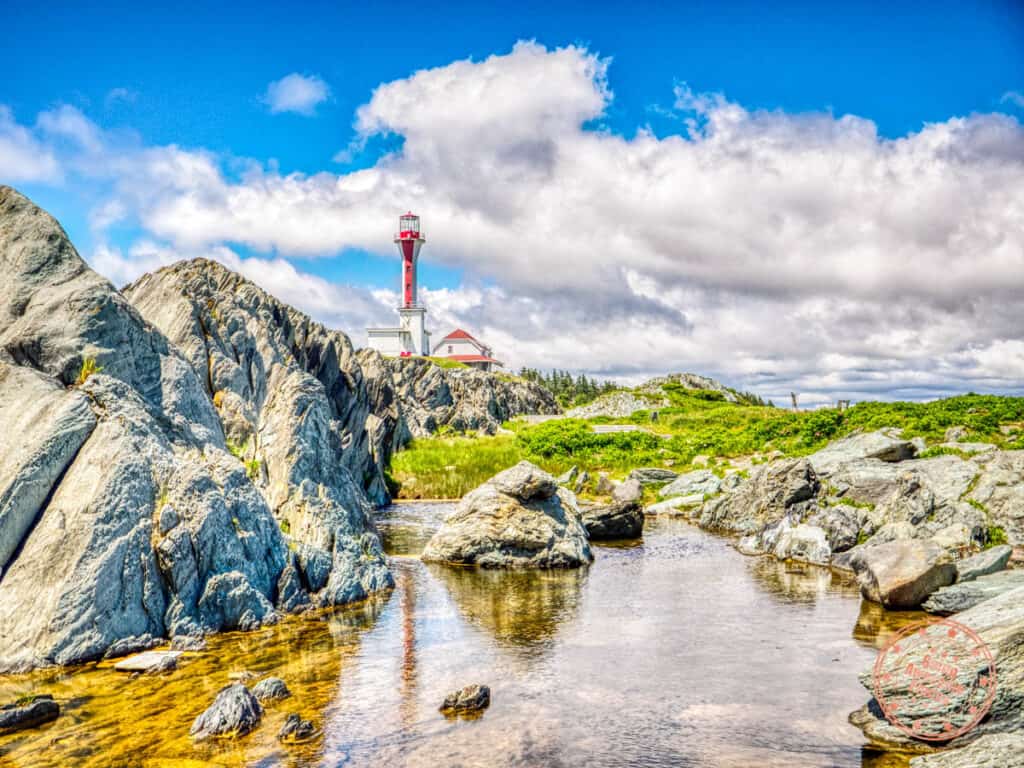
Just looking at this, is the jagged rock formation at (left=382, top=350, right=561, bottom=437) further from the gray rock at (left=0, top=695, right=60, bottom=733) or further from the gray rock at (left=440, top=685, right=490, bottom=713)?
the gray rock at (left=0, top=695, right=60, bottom=733)

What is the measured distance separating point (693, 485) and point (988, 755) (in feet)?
123

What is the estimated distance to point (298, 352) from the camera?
1843 inches

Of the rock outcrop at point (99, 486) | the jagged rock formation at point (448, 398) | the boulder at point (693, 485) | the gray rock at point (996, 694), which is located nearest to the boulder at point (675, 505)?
the boulder at point (693, 485)

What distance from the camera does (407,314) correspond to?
150 metres

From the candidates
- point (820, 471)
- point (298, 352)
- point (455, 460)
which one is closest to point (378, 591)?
point (820, 471)

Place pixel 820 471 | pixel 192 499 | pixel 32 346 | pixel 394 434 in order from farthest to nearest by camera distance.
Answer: pixel 394 434, pixel 820 471, pixel 32 346, pixel 192 499

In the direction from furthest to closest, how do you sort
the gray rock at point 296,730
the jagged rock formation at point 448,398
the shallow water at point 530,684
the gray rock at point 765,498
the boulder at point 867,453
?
1. the jagged rock formation at point 448,398
2. the boulder at point 867,453
3. the gray rock at point 765,498
4. the gray rock at point 296,730
5. the shallow water at point 530,684

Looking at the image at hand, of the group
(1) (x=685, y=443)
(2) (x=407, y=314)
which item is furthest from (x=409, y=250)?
(1) (x=685, y=443)

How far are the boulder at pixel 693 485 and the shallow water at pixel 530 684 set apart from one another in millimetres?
21870

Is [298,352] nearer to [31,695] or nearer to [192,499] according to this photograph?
[192,499]

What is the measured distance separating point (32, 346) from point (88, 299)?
1.76 m

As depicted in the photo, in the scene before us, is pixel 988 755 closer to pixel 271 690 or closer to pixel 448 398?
pixel 271 690

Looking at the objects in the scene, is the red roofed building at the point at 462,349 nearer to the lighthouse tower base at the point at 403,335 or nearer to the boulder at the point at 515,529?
the lighthouse tower base at the point at 403,335

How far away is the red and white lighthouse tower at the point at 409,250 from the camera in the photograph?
147750mm
